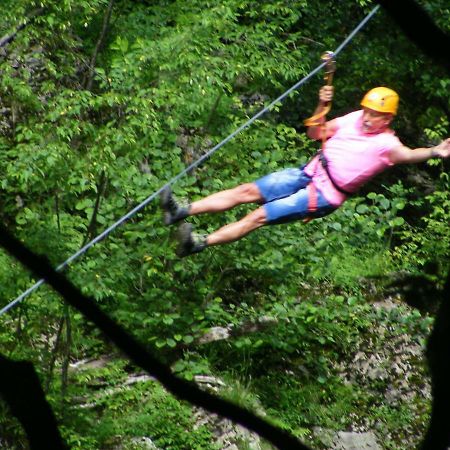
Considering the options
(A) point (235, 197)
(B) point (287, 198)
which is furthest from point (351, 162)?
(A) point (235, 197)

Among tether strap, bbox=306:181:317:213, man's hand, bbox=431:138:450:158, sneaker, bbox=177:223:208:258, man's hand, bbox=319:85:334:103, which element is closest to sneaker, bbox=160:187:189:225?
sneaker, bbox=177:223:208:258

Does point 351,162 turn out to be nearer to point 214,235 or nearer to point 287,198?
point 287,198

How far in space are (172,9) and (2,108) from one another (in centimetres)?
162

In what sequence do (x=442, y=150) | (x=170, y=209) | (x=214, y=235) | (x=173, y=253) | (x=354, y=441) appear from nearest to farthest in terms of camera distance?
(x=442, y=150) → (x=170, y=209) → (x=214, y=235) → (x=173, y=253) → (x=354, y=441)

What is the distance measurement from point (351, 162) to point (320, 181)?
202 millimetres

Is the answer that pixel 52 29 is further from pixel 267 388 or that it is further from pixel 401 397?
pixel 401 397

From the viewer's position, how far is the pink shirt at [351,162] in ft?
17.7

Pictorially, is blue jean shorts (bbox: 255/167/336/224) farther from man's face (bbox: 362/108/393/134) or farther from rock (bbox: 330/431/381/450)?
rock (bbox: 330/431/381/450)

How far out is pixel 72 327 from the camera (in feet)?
21.4

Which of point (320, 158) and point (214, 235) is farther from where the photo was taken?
point (320, 158)

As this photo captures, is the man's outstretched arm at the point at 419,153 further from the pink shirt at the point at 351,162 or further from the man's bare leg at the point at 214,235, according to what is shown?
the man's bare leg at the point at 214,235

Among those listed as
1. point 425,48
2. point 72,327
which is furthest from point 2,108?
point 425,48

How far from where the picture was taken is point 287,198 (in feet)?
17.7

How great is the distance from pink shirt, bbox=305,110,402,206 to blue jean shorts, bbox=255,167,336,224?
0.06 m
